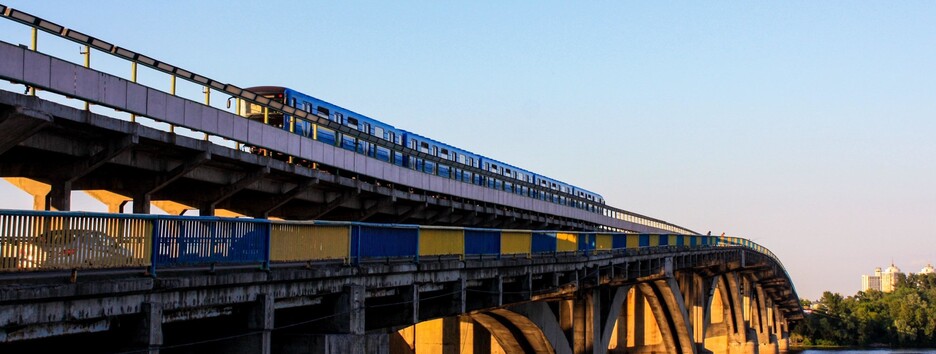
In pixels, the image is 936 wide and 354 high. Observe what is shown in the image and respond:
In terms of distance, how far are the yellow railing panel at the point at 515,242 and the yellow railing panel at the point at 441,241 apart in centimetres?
269

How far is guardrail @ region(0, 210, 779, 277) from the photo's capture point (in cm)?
1006

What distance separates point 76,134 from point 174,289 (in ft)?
33.1

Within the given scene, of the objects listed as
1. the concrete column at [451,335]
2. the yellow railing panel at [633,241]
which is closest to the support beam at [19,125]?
the concrete column at [451,335]

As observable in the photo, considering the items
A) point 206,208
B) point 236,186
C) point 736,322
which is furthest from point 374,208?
point 736,322

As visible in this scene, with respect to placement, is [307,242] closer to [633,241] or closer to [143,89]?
[143,89]

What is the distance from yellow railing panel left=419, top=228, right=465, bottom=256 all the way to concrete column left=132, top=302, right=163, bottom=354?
28.8ft

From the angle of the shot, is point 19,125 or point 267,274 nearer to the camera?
point 267,274

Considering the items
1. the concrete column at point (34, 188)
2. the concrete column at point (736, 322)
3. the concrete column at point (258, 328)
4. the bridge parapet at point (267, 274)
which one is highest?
the concrete column at point (34, 188)

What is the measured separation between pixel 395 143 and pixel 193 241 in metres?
28.3

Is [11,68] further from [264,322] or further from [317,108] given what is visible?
[317,108]

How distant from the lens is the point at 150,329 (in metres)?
10.7

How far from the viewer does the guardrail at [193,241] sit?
10.1 metres

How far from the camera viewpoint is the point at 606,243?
34.4 metres

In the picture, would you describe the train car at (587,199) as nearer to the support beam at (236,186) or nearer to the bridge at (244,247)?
the bridge at (244,247)
